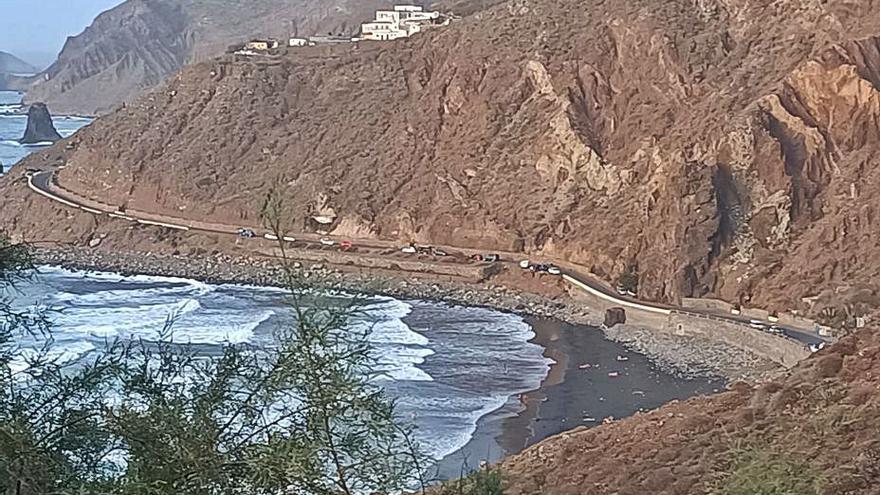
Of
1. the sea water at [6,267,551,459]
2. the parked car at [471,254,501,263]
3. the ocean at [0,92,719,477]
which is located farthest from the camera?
the parked car at [471,254,501,263]

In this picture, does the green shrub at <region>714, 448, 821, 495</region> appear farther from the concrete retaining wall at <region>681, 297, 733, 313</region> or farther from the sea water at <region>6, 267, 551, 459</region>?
the concrete retaining wall at <region>681, 297, 733, 313</region>

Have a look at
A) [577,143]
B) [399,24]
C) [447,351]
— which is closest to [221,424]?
[447,351]

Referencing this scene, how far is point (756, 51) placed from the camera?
51.3 m

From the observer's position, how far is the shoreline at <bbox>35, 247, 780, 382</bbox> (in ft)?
115

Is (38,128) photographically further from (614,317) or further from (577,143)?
(614,317)

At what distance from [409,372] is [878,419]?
2236cm

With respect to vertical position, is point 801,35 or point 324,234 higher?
point 801,35

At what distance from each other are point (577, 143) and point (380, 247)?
9933 millimetres

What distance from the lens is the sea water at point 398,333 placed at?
3084 centimetres

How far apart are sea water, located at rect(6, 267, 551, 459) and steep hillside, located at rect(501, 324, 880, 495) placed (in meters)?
9.07

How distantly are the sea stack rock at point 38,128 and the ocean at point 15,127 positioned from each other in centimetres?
141

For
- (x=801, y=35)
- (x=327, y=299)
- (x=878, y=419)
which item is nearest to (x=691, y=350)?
(x=801, y=35)

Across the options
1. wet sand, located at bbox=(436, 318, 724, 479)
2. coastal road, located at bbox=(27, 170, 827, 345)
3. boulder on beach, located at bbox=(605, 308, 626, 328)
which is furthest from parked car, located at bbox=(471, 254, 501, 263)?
wet sand, located at bbox=(436, 318, 724, 479)

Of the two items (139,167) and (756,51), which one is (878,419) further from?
(139,167)
